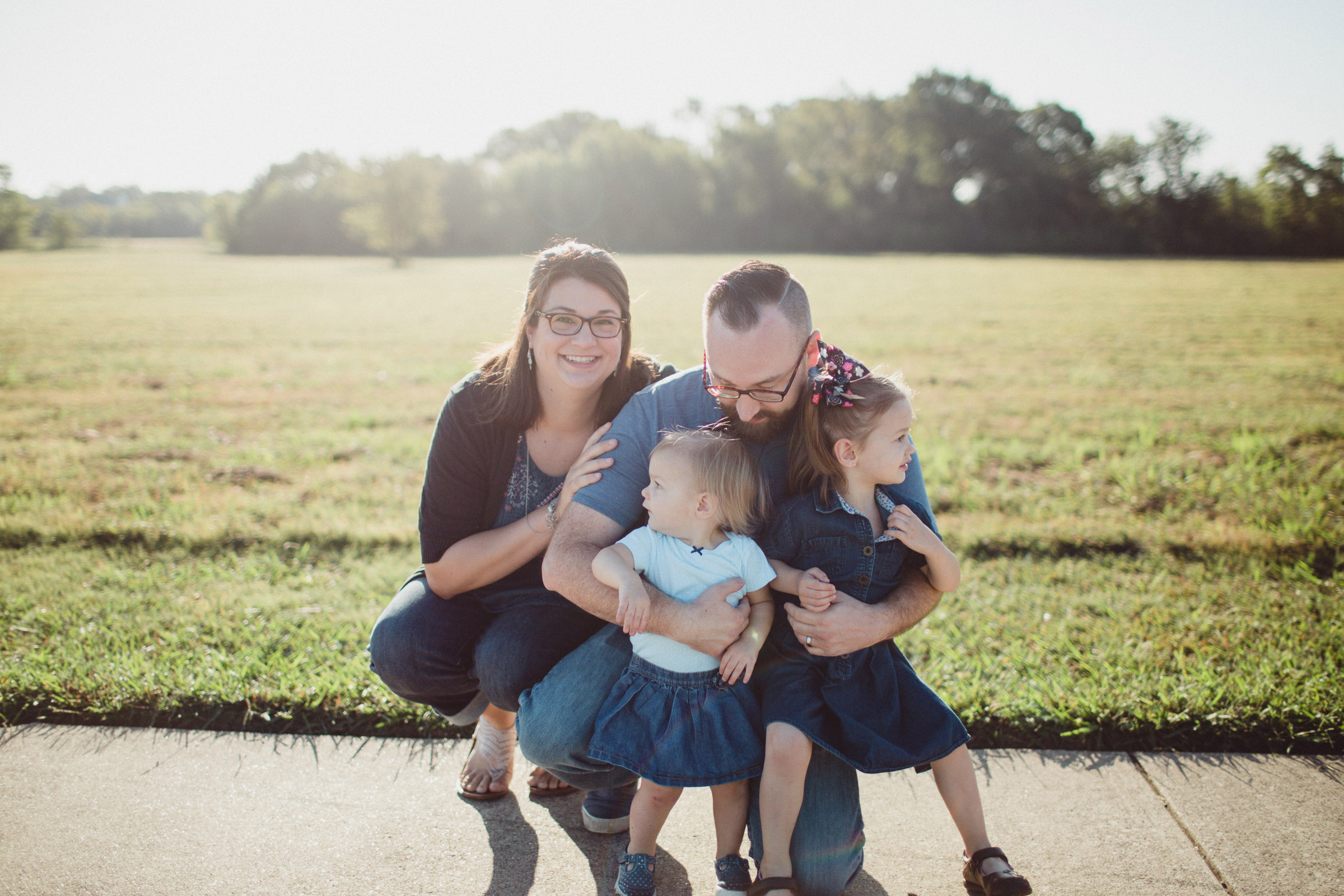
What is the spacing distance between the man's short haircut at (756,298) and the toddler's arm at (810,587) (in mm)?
670

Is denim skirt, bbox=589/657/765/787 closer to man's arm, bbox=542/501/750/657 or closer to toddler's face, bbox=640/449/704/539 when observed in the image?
man's arm, bbox=542/501/750/657

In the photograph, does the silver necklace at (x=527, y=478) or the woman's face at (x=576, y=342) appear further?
the silver necklace at (x=527, y=478)

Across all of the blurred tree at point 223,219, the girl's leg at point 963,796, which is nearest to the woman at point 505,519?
the girl's leg at point 963,796

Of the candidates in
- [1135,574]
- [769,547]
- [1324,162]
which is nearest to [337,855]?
[769,547]

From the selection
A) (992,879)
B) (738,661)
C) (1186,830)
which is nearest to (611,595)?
(738,661)

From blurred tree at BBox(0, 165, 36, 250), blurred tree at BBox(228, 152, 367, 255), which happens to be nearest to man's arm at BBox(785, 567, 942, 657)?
blurred tree at BBox(0, 165, 36, 250)

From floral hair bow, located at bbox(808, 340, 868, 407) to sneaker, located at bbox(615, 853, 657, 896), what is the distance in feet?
4.21

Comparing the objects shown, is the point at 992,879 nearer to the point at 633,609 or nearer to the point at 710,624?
the point at 710,624

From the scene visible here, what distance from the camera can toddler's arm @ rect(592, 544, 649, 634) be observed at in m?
1.97

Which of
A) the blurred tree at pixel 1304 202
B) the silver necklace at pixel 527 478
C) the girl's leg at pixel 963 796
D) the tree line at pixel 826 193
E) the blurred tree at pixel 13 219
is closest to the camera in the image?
the girl's leg at pixel 963 796

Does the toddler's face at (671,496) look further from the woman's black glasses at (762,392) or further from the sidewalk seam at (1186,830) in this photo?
the sidewalk seam at (1186,830)

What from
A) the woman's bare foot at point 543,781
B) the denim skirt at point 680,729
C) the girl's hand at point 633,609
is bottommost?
the woman's bare foot at point 543,781

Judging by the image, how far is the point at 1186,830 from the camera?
6.99 feet

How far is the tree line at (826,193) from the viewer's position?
42.2 metres
